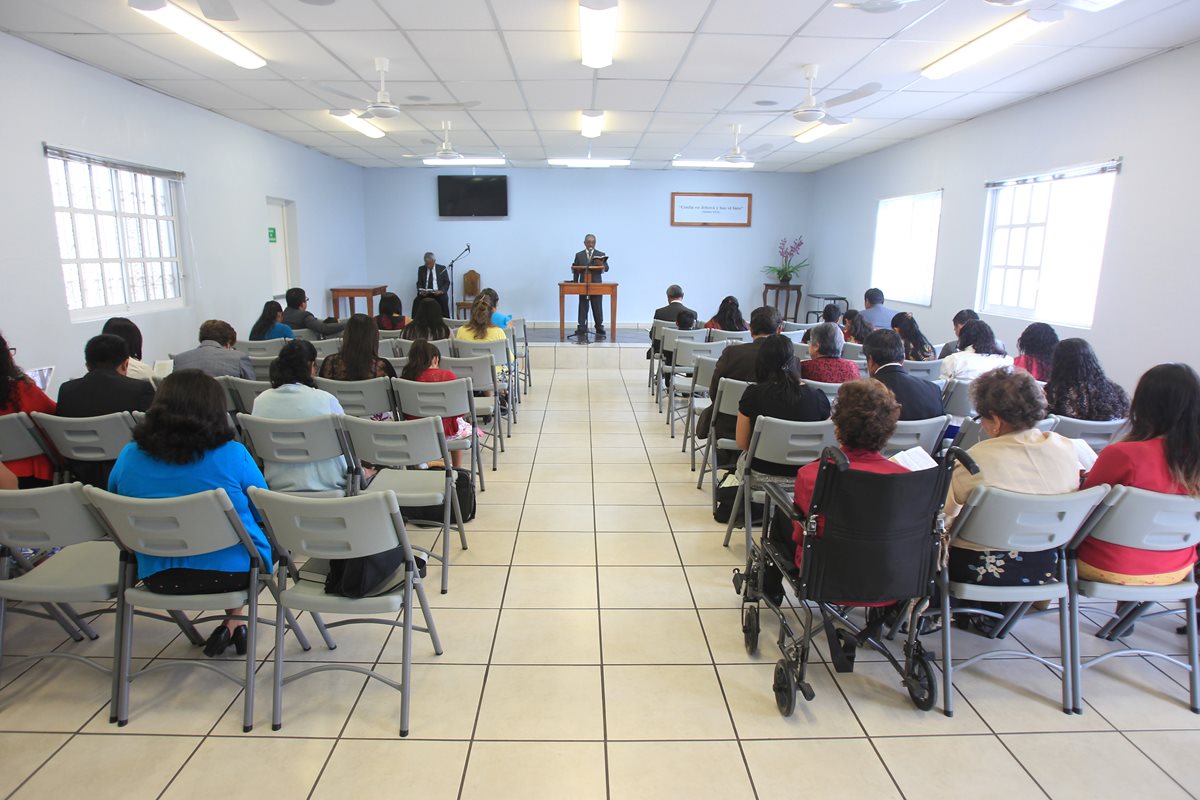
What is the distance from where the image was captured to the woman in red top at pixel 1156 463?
7.31 feet

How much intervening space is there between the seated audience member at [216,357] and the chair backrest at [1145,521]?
4.34m

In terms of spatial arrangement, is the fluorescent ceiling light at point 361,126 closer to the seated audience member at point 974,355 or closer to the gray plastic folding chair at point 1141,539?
the seated audience member at point 974,355

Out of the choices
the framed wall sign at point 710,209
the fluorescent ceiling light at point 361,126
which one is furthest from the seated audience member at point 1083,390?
the framed wall sign at point 710,209

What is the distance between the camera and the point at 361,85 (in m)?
5.82

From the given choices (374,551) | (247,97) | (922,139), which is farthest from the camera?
(922,139)

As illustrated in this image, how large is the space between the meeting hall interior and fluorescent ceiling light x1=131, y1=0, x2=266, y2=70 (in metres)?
0.04

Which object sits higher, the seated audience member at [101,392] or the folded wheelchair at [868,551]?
the seated audience member at [101,392]

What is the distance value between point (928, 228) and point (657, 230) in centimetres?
488

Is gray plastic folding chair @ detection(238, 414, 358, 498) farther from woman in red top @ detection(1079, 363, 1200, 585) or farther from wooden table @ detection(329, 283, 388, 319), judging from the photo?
wooden table @ detection(329, 283, 388, 319)

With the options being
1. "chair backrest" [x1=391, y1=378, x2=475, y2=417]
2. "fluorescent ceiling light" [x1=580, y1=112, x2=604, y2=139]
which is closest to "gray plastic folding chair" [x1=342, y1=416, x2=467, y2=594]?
"chair backrest" [x1=391, y1=378, x2=475, y2=417]

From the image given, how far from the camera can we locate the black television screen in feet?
38.4

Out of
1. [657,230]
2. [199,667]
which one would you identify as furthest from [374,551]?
[657,230]

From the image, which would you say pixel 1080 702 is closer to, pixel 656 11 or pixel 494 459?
pixel 494 459

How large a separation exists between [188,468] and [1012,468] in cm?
277
